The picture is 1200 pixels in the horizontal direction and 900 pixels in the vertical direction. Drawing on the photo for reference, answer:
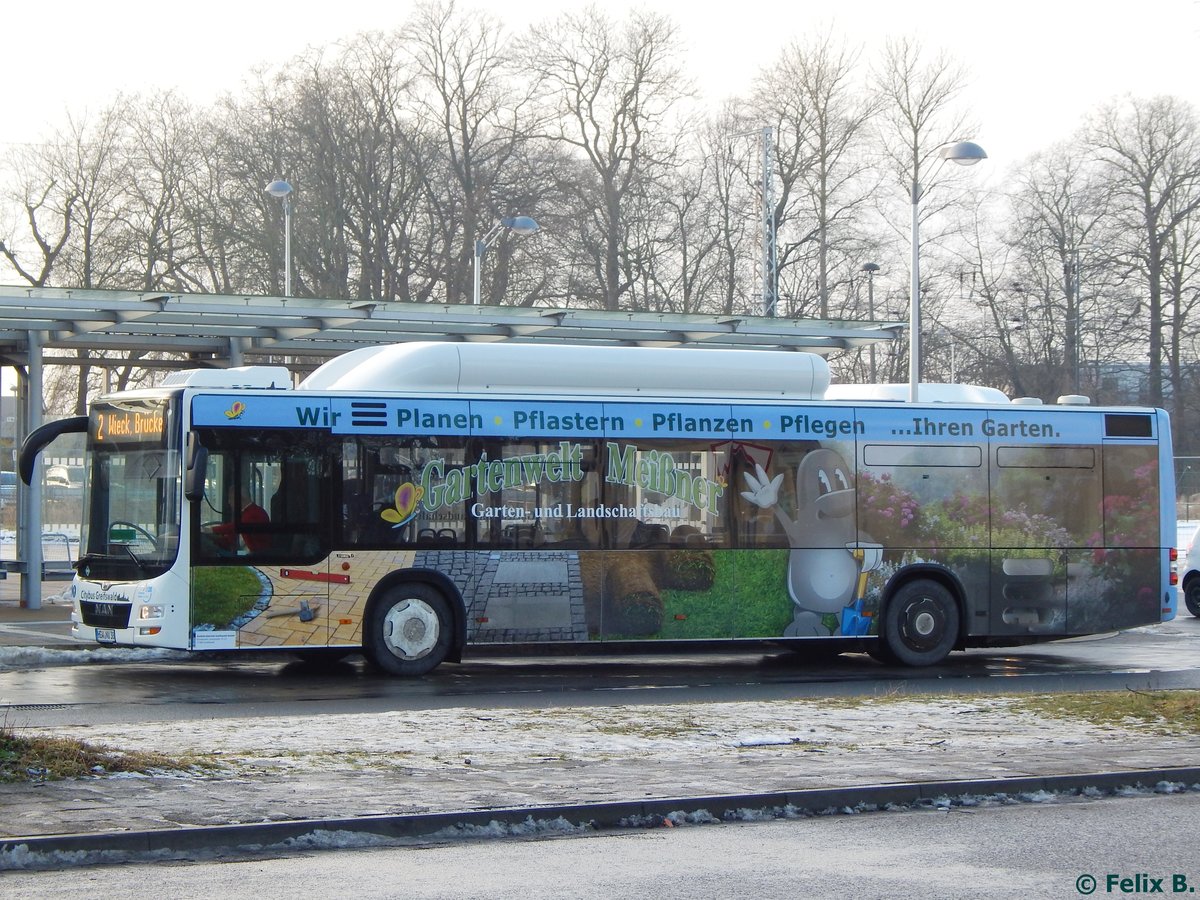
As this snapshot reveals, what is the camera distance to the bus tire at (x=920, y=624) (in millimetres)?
17266

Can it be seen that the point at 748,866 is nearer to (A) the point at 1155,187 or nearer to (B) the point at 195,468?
(B) the point at 195,468

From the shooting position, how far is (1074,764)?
970 cm

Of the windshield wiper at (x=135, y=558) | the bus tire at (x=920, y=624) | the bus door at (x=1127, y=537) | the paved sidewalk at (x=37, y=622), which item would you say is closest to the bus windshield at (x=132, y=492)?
the windshield wiper at (x=135, y=558)

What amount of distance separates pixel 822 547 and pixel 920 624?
1.42m

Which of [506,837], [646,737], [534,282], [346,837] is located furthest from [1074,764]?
[534,282]

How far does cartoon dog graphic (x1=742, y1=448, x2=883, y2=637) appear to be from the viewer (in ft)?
55.4

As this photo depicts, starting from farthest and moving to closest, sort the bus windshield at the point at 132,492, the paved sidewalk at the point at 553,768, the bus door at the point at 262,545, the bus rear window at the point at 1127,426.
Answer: the bus rear window at the point at 1127,426 → the bus windshield at the point at 132,492 → the bus door at the point at 262,545 → the paved sidewalk at the point at 553,768

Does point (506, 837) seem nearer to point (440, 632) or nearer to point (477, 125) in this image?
point (440, 632)

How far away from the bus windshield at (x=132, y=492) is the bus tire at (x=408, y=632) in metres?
2.02

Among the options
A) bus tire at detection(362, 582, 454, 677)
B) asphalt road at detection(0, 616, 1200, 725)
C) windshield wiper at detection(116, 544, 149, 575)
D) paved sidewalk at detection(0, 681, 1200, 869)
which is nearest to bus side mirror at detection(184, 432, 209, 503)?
windshield wiper at detection(116, 544, 149, 575)

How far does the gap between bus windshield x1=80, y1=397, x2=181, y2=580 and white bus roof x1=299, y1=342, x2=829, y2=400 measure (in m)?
1.64

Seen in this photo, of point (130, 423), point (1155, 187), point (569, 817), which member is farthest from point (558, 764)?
point (1155, 187)

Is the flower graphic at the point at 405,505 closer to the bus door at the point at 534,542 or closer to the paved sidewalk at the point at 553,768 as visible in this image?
the bus door at the point at 534,542

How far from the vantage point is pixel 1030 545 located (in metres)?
17.7
